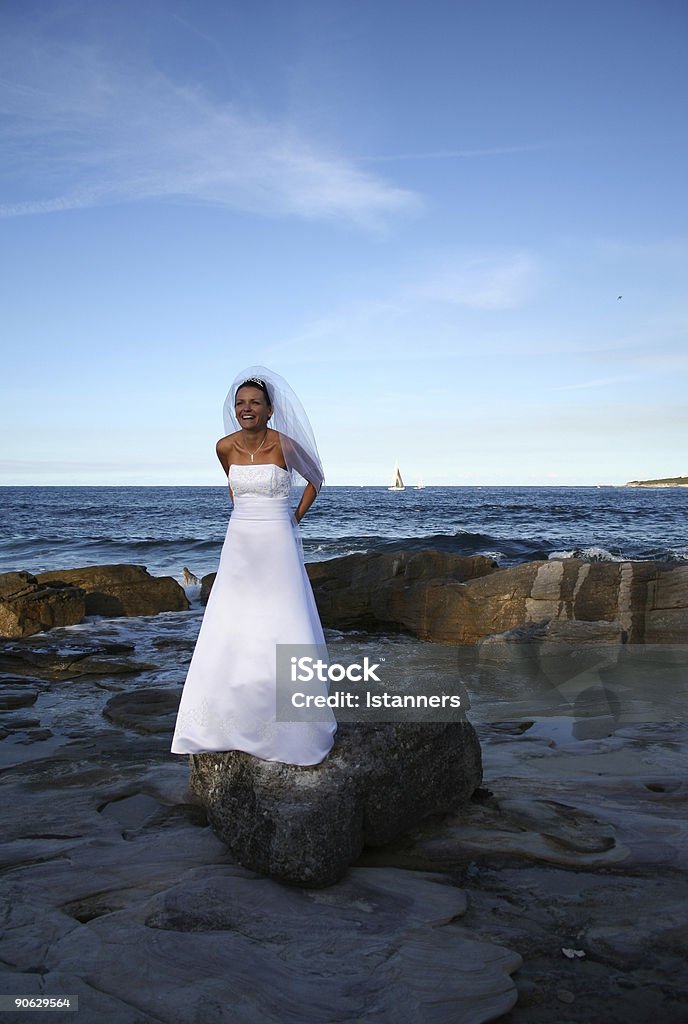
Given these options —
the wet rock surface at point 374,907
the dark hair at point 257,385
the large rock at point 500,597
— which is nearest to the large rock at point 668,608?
the large rock at point 500,597

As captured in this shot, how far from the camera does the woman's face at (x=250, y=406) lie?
5.09 m

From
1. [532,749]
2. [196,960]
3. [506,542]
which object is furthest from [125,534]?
[196,960]

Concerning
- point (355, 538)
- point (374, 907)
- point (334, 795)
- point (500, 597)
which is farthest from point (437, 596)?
point (355, 538)

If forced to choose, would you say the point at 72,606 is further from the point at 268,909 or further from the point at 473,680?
the point at 268,909

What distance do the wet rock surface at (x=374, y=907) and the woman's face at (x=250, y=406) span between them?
2750mm

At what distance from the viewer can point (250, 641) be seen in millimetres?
4766

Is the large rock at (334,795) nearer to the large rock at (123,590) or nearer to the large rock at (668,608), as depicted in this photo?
the large rock at (668,608)

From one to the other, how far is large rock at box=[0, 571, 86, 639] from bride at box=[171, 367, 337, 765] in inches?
359

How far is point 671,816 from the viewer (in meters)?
5.04

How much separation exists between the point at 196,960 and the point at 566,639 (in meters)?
8.73

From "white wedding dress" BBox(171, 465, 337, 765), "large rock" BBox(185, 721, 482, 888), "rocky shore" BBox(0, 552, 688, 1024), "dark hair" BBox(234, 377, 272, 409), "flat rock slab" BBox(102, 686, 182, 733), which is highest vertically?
"dark hair" BBox(234, 377, 272, 409)

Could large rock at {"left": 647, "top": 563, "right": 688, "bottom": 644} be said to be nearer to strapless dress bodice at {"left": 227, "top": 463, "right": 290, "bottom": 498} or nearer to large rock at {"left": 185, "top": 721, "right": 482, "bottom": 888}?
large rock at {"left": 185, "top": 721, "right": 482, "bottom": 888}

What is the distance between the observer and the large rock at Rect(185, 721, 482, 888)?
424 centimetres

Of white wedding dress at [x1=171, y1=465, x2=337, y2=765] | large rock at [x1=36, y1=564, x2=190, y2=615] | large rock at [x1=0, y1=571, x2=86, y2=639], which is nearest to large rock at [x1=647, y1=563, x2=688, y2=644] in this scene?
white wedding dress at [x1=171, y1=465, x2=337, y2=765]
